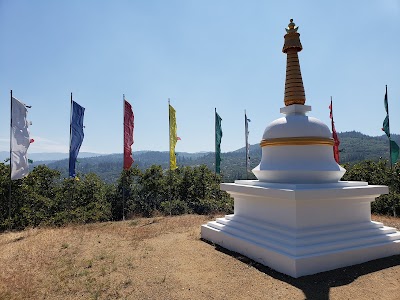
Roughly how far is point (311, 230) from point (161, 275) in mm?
4267

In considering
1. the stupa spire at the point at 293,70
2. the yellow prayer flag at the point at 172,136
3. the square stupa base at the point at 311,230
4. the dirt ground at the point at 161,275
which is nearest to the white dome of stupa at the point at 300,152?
the square stupa base at the point at 311,230

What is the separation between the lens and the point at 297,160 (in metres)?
10.1

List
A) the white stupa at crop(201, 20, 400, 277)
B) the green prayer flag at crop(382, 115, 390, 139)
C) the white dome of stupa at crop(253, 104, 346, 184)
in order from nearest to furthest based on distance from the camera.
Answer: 1. the white stupa at crop(201, 20, 400, 277)
2. the white dome of stupa at crop(253, 104, 346, 184)
3. the green prayer flag at crop(382, 115, 390, 139)

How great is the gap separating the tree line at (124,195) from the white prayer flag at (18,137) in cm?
381

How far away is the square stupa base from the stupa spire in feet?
11.6

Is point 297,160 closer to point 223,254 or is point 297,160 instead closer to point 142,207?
point 223,254

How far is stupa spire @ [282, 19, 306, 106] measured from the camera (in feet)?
36.8

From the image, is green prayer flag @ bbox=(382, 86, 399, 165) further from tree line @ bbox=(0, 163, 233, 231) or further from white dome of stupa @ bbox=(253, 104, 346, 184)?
tree line @ bbox=(0, 163, 233, 231)

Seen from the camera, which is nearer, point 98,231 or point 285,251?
point 285,251

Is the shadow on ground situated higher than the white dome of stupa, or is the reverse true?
the white dome of stupa

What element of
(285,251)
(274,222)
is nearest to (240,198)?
(274,222)

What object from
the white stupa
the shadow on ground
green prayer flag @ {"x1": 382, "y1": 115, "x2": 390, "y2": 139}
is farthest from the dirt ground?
green prayer flag @ {"x1": 382, "y1": 115, "x2": 390, "y2": 139}

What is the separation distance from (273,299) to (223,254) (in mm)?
3245

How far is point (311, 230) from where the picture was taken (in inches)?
333
